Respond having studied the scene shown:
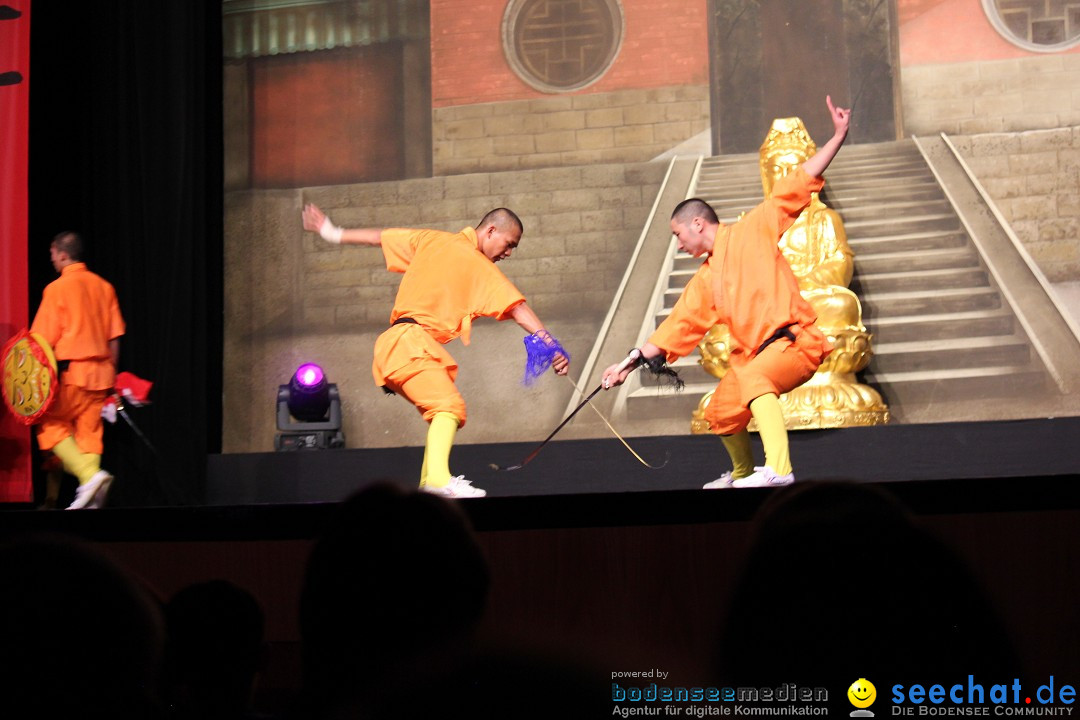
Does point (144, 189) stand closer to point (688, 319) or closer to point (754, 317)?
point (688, 319)

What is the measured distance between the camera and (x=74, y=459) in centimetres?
586

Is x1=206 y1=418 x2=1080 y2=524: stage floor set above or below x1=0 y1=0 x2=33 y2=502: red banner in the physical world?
below

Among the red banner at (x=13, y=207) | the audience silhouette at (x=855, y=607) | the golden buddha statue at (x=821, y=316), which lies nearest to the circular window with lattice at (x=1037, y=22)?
the golden buddha statue at (x=821, y=316)

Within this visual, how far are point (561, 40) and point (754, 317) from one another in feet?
10.1

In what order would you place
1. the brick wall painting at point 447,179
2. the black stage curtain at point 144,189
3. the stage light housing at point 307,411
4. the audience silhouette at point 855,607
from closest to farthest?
the audience silhouette at point 855,607 < the stage light housing at point 307,411 < the black stage curtain at point 144,189 < the brick wall painting at point 447,179

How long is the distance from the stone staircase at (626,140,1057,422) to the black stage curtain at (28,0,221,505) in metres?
2.65

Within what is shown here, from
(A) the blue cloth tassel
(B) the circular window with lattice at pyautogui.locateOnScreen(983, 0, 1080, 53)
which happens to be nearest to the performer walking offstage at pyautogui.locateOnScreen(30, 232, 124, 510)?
(A) the blue cloth tassel

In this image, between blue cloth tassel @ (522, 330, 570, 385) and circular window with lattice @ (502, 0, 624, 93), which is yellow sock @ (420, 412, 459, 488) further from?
circular window with lattice @ (502, 0, 624, 93)

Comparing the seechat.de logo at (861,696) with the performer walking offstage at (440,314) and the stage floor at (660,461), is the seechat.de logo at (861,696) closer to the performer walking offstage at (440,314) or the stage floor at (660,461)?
the performer walking offstage at (440,314)

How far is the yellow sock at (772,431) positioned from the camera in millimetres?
4441

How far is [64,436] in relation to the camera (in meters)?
5.87

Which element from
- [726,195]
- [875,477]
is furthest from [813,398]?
[726,195]

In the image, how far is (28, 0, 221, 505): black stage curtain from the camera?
654 centimetres

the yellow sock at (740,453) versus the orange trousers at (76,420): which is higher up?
the orange trousers at (76,420)
